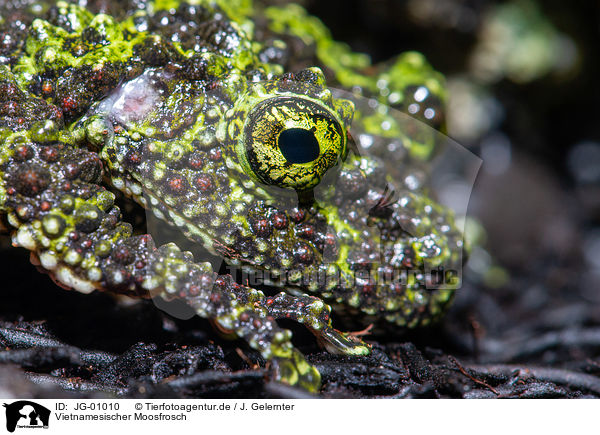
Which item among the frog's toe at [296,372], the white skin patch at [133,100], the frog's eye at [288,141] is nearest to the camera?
the frog's toe at [296,372]

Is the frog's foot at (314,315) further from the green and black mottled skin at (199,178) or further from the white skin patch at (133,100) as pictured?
the white skin patch at (133,100)

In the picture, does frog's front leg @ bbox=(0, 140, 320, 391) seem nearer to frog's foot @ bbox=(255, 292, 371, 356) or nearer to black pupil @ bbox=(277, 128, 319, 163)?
frog's foot @ bbox=(255, 292, 371, 356)

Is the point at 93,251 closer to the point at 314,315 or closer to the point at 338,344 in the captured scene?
the point at 314,315
